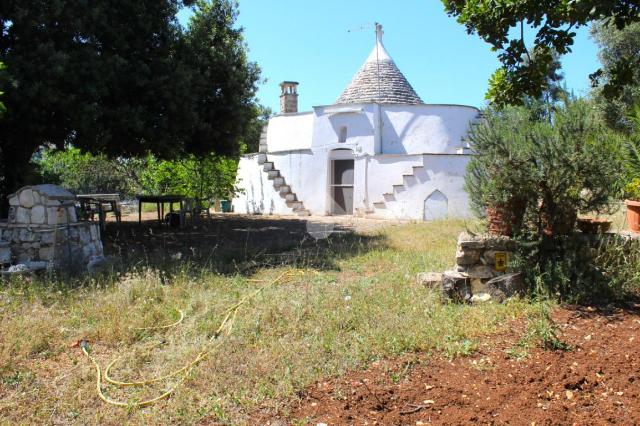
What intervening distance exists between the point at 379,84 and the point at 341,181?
3971 mm

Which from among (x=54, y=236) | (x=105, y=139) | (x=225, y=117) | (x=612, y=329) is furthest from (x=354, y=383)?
(x=225, y=117)

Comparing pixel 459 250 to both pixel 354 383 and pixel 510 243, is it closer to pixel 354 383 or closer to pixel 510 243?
pixel 510 243

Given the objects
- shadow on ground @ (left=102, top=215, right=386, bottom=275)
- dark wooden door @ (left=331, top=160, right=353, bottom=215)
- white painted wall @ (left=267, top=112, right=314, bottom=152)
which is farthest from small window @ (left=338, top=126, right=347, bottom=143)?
shadow on ground @ (left=102, top=215, right=386, bottom=275)

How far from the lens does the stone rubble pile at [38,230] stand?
6.73 meters

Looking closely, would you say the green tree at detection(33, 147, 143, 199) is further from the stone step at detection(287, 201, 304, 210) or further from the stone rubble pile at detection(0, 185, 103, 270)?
the stone rubble pile at detection(0, 185, 103, 270)

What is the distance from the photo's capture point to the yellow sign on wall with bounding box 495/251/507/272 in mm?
4980

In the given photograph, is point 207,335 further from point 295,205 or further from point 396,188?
point 295,205

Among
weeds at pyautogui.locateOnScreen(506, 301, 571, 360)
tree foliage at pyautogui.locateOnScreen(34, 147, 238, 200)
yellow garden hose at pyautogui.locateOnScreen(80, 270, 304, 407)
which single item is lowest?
yellow garden hose at pyautogui.locateOnScreen(80, 270, 304, 407)

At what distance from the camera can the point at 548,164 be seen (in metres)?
4.71

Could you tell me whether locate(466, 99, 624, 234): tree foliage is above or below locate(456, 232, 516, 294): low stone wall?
above

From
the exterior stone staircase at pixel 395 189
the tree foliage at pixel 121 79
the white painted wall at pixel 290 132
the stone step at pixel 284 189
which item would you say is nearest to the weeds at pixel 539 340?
the tree foliage at pixel 121 79

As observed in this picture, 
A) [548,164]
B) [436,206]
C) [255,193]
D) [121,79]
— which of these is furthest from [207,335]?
[255,193]

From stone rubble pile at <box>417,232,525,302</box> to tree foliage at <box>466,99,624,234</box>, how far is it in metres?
0.35

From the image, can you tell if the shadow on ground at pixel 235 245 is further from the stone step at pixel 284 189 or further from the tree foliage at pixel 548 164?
the stone step at pixel 284 189
